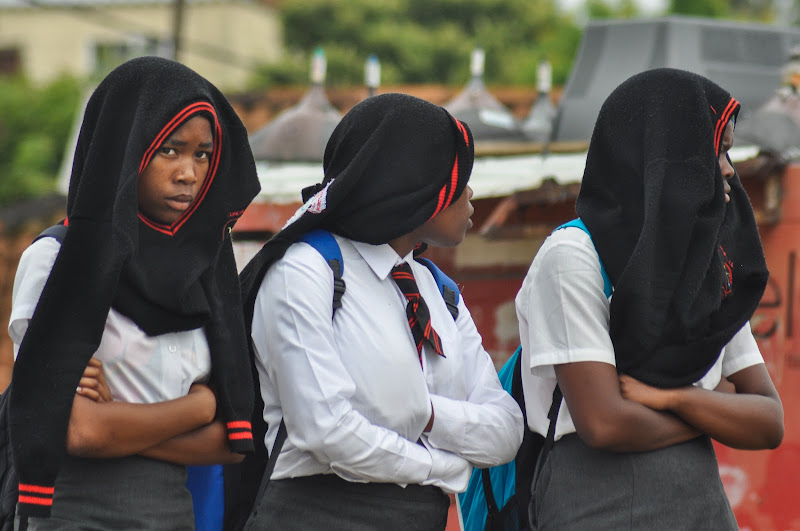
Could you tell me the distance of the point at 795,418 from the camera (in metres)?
4.82

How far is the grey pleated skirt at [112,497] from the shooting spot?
7.36 ft

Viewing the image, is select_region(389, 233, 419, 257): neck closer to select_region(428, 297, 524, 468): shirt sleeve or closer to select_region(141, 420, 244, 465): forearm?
select_region(428, 297, 524, 468): shirt sleeve

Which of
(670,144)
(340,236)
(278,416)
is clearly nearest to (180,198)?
(340,236)

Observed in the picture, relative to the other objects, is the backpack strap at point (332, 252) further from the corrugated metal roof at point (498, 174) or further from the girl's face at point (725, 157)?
the corrugated metal roof at point (498, 174)

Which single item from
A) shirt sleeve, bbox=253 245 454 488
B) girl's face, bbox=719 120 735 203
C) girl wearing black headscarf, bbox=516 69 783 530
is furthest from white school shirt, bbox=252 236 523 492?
girl's face, bbox=719 120 735 203

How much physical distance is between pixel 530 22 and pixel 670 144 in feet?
69.7

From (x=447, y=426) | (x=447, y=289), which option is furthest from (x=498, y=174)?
(x=447, y=426)

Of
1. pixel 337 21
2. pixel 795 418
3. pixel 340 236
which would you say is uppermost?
pixel 340 236

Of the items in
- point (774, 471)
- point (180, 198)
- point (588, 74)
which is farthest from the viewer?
point (588, 74)

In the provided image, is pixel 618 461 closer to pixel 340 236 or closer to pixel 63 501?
pixel 340 236

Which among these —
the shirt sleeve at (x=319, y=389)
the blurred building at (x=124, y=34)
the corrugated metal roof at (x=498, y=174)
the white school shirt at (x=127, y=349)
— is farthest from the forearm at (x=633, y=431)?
the blurred building at (x=124, y=34)

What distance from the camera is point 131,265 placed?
2264 millimetres

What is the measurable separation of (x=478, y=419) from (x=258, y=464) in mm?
534

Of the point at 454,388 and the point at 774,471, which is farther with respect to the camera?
the point at 774,471
